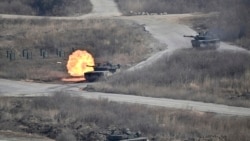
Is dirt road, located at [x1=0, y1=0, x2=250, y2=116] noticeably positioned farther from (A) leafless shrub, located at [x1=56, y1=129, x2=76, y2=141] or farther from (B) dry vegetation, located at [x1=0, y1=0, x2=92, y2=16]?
(A) leafless shrub, located at [x1=56, y1=129, x2=76, y2=141]

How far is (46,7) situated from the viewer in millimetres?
101188

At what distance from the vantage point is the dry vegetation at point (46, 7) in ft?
321

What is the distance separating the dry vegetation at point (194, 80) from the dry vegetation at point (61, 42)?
794 cm

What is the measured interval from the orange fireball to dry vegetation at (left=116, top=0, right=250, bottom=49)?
64.1ft

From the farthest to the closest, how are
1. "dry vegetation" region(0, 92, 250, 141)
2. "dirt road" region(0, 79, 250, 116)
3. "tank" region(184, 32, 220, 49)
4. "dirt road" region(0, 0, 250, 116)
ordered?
1. "tank" region(184, 32, 220, 49)
2. "dirt road" region(0, 0, 250, 116)
3. "dirt road" region(0, 79, 250, 116)
4. "dry vegetation" region(0, 92, 250, 141)

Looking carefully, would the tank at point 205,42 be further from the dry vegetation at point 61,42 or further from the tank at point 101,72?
the tank at point 101,72

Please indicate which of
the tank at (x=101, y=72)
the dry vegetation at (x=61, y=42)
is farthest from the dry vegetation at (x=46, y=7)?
the tank at (x=101, y=72)

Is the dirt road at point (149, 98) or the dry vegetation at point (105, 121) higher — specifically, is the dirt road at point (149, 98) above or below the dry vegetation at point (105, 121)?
above

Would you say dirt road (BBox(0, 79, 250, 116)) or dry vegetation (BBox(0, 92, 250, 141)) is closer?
dry vegetation (BBox(0, 92, 250, 141))

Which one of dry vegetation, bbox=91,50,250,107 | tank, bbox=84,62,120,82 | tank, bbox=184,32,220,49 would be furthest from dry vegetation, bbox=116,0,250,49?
tank, bbox=84,62,120,82

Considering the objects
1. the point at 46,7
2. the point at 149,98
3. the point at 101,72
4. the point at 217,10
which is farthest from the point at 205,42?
the point at 46,7

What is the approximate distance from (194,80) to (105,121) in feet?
49.6

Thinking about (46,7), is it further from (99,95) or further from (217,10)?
(99,95)

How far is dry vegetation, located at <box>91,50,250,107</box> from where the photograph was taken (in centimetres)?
5122
